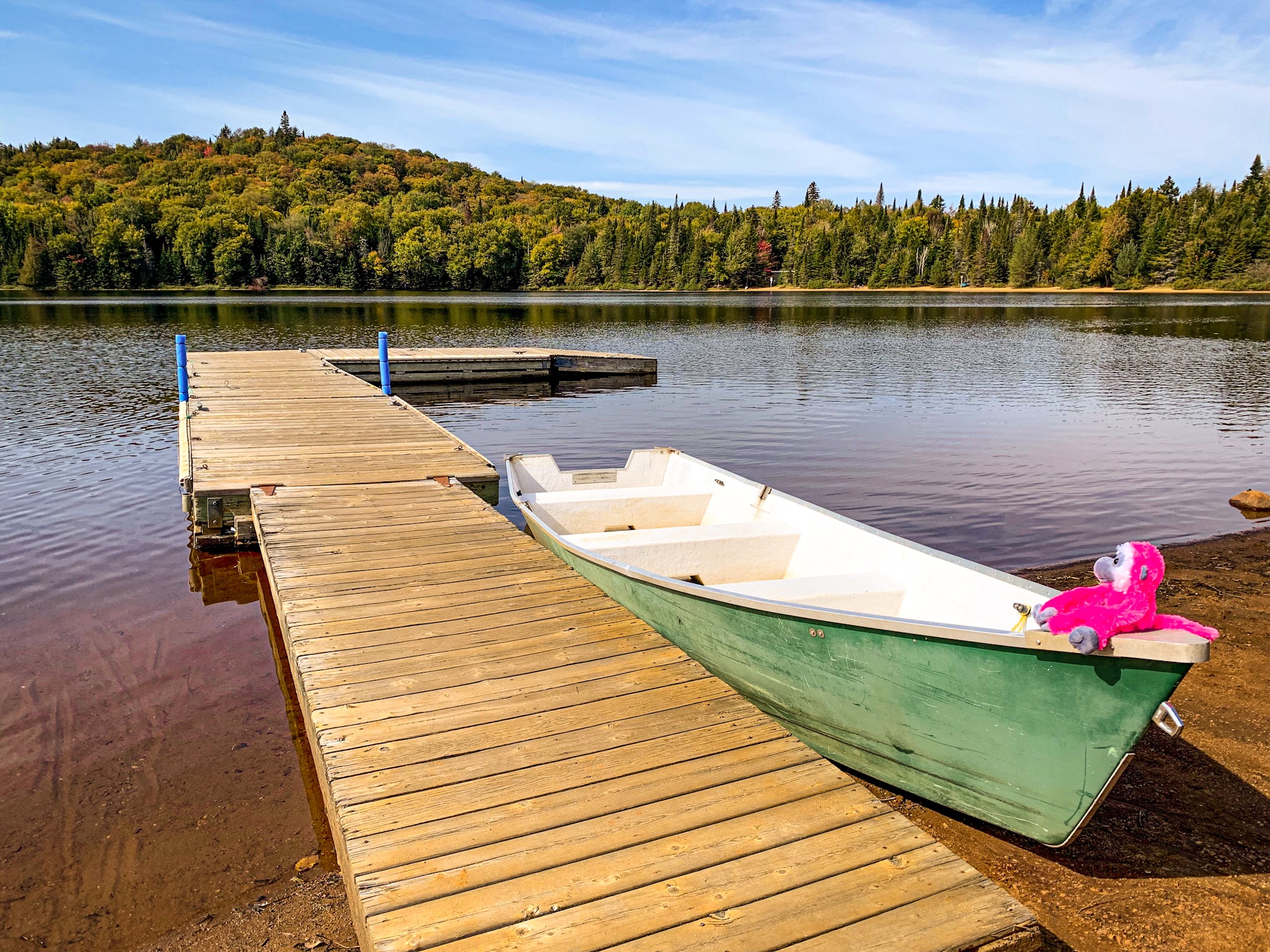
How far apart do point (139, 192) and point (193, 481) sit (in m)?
136

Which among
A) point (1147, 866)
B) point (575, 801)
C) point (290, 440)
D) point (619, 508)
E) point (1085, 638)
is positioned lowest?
point (1147, 866)

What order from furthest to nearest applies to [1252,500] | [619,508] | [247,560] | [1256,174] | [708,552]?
[1256,174]
[1252,500]
[247,560]
[619,508]
[708,552]

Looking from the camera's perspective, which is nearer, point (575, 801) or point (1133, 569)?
point (1133, 569)

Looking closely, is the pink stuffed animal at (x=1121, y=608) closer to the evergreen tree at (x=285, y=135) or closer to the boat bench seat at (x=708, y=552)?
the boat bench seat at (x=708, y=552)

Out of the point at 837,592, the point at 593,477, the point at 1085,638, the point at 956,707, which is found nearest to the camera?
the point at 1085,638

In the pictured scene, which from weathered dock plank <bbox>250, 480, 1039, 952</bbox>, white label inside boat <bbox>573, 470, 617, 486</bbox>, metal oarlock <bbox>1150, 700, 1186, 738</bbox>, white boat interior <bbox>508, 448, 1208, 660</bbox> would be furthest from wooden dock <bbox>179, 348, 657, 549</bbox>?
metal oarlock <bbox>1150, 700, 1186, 738</bbox>

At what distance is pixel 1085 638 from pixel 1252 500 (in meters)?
10.6

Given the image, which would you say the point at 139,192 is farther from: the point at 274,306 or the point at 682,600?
the point at 682,600

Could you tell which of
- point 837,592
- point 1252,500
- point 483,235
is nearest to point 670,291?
point 483,235

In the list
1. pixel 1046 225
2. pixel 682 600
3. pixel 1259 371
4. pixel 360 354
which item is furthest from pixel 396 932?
pixel 1046 225

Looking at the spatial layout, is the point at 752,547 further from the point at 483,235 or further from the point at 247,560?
A: the point at 483,235

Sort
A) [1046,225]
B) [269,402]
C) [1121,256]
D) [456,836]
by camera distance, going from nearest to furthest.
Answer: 1. [456,836]
2. [269,402]
3. [1121,256]
4. [1046,225]

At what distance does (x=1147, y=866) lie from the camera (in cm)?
395

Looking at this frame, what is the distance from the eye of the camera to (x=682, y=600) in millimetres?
4914
